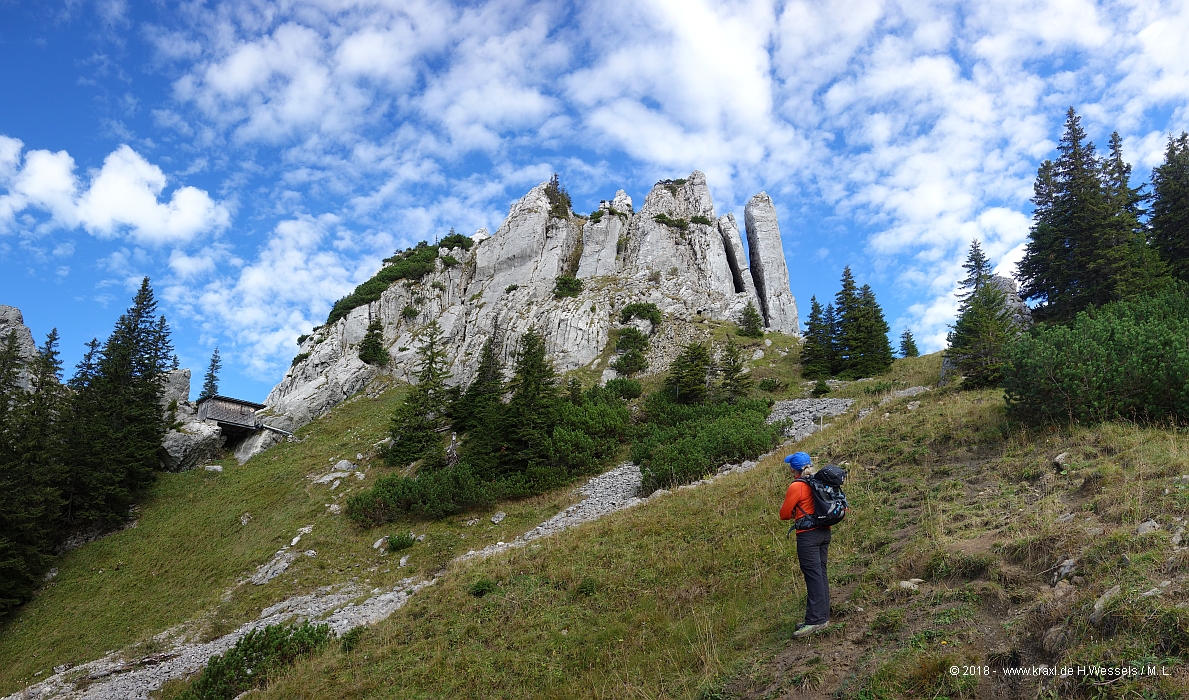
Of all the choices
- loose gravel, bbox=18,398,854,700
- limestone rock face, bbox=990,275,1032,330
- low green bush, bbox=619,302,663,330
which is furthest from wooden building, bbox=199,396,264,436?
limestone rock face, bbox=990,275,1032,330

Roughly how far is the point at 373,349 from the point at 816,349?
42322mm

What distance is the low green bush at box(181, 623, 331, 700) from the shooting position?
1137 cm

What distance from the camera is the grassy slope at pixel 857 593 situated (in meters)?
5.43

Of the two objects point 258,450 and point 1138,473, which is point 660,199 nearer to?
point 258,450

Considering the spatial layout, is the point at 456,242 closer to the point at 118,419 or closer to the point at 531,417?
the point at 118,419

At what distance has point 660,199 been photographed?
235 ft

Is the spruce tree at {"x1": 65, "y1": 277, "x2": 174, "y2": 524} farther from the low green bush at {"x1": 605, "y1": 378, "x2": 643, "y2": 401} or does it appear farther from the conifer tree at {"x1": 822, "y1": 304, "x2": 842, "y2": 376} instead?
the conifer tree at {"x1": 822, "y1": 304, "x2": 842, "y2": 376}

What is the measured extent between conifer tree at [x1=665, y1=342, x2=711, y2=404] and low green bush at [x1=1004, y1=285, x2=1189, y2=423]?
70.9 ft

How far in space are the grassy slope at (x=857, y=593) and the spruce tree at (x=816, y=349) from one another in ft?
76.5

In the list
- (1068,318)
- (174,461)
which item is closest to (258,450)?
(174,461)

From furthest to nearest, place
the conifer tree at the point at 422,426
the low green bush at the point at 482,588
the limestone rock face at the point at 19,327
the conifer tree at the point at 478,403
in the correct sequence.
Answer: the limestone rock face at the point at 19,327, the conifer tree at the point at 478,403, the conifer tree at the point at 422,426, the low green bush at the point at 482,588

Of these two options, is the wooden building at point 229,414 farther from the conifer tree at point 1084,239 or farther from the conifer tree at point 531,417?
the conifer tree at point 1084,239

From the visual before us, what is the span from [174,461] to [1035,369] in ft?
152

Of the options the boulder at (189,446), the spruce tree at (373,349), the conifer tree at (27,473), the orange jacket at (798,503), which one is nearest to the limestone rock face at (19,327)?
the conifer tree at (27,473)
